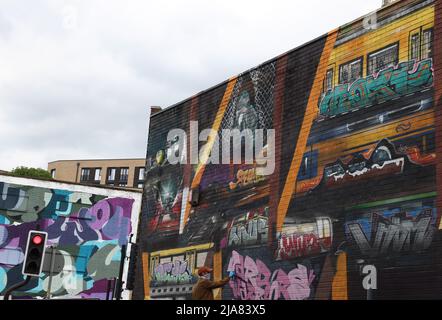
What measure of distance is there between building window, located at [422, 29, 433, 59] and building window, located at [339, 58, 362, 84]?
2.07 m

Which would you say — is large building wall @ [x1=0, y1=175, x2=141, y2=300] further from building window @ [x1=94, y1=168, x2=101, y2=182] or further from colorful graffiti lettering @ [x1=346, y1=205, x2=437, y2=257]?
building window @ [x1=94, y1=168, x2=101, y2=182]

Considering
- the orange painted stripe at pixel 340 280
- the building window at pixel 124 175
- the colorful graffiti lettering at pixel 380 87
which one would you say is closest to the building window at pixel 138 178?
the building window at pixel 124 175

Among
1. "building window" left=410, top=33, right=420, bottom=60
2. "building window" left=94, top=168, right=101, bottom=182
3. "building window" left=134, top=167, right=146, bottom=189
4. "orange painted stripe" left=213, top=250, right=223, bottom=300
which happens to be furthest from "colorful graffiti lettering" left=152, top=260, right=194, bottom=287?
"building window" left=94, top=168, right=101, bottom=182

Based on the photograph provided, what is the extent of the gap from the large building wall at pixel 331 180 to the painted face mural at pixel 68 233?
11095mm

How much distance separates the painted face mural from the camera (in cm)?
3231

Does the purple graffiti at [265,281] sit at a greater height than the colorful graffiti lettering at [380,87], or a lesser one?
lesser

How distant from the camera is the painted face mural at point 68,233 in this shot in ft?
106

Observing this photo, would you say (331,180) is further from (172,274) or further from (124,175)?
(124,175)

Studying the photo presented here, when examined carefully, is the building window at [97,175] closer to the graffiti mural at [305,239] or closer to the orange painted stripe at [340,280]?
the graffiti mural at [305,239]

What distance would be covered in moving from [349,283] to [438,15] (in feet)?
22.4

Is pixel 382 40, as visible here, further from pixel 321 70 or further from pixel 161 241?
pixel 161 241

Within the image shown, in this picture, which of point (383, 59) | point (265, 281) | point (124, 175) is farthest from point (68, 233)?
point (124, 175)

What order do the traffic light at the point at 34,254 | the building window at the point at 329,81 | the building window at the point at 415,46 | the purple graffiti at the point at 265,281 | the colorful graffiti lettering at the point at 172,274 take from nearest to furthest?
1. the traffic light at the point at 34,254
2. the building window at the point at 415,46
3. the purple graffiti at the point at 265,281
4. the building window at the point at 329,81
5. the colorful graffiti lettering at the point at 172,274
